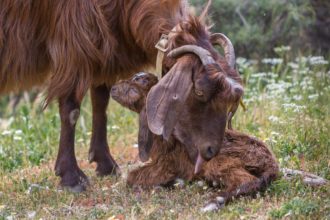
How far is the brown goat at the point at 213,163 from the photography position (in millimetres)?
6082

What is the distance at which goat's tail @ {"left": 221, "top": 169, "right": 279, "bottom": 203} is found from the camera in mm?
5938

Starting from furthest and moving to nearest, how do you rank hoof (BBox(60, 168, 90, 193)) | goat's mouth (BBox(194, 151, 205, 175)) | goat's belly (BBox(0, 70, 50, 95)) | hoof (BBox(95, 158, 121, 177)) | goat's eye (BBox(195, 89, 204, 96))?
1. hoof (BBox(95, 158, 121, 177))
2. goat's belly (BBox(0, 70, 50, 95))
3. hoof (BBox(60, 168, 90, 193))
4. goat's mouth (BBox(194, 151, 205, 175))
5. goat's eye (BBox(195, 89, 204, 96))

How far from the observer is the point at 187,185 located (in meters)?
6.41

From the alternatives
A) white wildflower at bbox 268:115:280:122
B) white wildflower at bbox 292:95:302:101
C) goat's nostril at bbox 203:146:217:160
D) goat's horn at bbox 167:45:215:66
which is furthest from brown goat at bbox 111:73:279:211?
white wildflower at bbox 292:95:302:101

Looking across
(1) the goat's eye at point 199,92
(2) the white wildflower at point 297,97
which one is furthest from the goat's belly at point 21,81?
(2) the white wildflower at point 297,97

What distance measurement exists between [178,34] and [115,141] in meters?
2.65

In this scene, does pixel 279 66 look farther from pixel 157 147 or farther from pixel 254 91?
pixel 157 147

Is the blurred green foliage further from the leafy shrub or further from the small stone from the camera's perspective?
the small stone

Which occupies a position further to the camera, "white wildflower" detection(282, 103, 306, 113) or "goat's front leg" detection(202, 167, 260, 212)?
"white wildflower" detection(282, 103, 306, 113)

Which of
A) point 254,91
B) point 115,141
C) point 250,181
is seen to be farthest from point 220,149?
point 254,91

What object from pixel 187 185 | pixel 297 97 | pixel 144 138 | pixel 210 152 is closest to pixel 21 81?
pixel 144 138

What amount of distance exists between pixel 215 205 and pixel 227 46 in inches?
46.8

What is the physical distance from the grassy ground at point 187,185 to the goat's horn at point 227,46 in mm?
938

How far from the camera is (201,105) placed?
236 inches
